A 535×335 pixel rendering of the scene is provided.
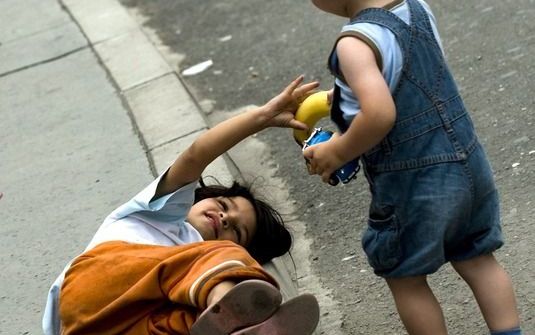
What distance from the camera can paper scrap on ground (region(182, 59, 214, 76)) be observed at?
586cm

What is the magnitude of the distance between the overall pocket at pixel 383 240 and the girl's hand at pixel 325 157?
0.17 m

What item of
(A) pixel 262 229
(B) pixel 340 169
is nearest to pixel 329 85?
(A) pixel 262 229

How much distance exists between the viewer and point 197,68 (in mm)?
5910

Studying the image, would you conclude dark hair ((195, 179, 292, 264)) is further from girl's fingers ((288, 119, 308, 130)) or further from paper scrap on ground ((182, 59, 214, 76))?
paper scrap on ground ((182, 59, 214, 76))

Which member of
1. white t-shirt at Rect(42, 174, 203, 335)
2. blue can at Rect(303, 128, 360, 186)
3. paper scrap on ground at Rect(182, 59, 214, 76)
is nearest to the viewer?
blue can at Rect(303, 128, 360, 186)

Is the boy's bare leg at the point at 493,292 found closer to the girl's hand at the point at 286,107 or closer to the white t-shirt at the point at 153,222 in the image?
the girl's hand at the point at 286,107

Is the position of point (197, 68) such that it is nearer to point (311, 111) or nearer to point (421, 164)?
point (311, 111)

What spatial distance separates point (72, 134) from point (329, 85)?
4.53 feet

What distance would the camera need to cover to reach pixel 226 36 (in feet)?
20.7

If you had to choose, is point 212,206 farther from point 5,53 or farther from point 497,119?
point 5,53

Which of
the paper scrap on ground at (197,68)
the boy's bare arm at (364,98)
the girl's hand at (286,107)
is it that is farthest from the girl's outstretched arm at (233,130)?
the paper scrap on ground at (197,68)

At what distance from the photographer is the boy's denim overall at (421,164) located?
253 centimetres

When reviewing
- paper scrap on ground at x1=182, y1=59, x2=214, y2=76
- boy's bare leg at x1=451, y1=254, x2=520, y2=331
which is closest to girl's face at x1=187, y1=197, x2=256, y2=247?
boy's bare leg at x1=451, y1=254, x2=520, y2=331

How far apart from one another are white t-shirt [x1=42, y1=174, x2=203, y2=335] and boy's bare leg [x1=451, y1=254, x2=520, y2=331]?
0.91 metres
